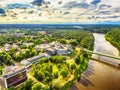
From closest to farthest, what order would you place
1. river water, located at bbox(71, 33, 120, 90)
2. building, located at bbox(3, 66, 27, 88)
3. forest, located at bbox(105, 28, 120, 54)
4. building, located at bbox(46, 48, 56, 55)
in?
1. building, located at bbox(3, 66, 27, 88)
2. river water, located at bbox(71, 33, 120, 90)
3. building, located at bbox(46, 48, 56, 55)
4. forest, located at bbox(105, 28, 120, 54)

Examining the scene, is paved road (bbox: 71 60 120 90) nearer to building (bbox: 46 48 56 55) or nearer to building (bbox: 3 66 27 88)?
building (bbox: 3 66 27 88)

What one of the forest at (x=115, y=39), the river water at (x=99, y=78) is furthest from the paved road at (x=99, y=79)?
the forest at (x=115, y=39)

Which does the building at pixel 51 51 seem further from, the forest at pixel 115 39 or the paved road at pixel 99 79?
the forest at pixel 115 39

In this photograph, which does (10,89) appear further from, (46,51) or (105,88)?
(46,51)

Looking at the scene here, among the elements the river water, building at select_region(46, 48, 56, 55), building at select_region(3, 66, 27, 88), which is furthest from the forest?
building at select_region(3, 66, 27, 88)

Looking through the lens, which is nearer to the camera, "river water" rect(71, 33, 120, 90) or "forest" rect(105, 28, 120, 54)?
"river water" rect(71, 33, 120, 90)

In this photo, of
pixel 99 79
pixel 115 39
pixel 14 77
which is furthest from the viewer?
pixel 115 39

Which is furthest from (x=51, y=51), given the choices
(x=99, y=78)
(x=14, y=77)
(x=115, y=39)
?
(x=115, y=39)

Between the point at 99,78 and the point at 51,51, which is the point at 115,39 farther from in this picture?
the point at 99,78

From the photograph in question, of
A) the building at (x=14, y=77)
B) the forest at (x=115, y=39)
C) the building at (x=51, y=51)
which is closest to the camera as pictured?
the building at (x=14, y=77)
